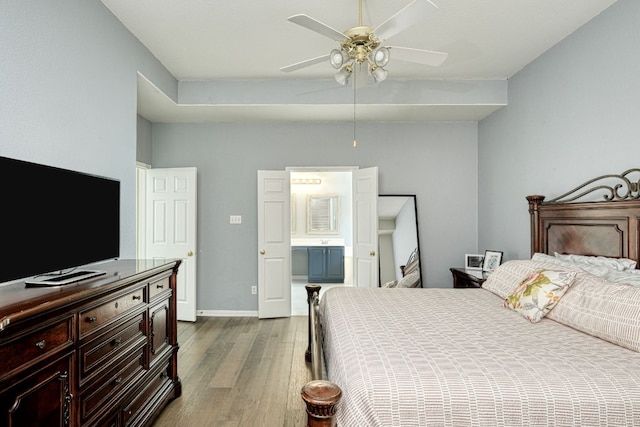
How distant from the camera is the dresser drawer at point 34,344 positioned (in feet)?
3.89

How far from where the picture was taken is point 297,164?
4.83 m

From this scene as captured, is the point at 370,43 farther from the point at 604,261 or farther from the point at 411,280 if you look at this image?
the point at 411,280

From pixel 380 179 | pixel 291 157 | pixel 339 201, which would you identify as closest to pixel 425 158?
pixel 380 179

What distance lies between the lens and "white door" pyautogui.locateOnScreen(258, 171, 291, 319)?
470 cm

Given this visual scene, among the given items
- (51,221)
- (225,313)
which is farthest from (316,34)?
(225,313)

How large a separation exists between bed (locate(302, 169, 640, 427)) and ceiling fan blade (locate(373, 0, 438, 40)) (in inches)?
64.2

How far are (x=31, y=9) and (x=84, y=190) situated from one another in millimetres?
977

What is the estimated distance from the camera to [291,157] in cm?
483

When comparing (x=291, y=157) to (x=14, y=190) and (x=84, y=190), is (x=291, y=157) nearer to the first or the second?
(x=84, y=190)

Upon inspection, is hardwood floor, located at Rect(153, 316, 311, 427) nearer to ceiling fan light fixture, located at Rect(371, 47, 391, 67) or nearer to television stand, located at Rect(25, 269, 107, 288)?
television stand, located at Rect(25, 269, 107, 288)

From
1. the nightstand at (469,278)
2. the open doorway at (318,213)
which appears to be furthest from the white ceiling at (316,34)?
the open doorway at (318,213)

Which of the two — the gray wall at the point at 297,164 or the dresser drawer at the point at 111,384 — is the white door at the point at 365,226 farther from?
the dresser drawer at the point at 111,384

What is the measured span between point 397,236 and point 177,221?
288cm

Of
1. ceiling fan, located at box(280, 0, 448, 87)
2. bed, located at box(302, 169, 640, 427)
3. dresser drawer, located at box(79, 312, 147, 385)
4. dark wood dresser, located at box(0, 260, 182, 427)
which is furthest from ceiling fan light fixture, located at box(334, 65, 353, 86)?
dresser drawer, located at box(79, 312, 147, 385)
